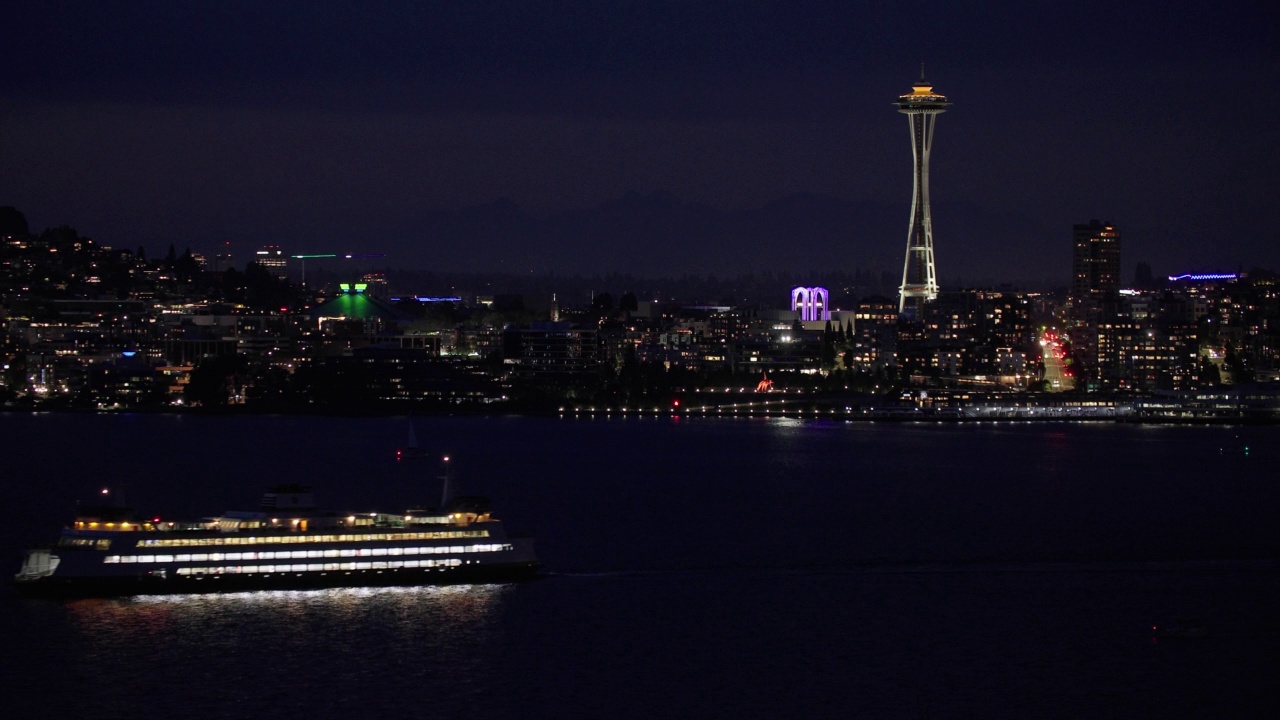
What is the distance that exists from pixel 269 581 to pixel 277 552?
29cm

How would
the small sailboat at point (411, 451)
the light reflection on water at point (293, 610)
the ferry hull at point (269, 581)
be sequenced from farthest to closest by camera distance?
1. the small sailboat at point (411, 451)
2. the ferry hull at point (269, 581)
3. the light reflection on water at point (293, 610)

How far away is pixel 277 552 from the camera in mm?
17406

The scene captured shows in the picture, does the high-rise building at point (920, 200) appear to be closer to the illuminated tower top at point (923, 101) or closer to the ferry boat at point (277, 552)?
the illuminated tower top at point (923, 101)

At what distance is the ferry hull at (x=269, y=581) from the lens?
656 inches

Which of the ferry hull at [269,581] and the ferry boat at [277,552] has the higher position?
the ferry boat at [277,552]

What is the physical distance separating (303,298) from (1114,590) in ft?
254

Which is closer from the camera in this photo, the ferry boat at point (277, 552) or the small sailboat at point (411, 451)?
the ferry boat at point (277, 552)

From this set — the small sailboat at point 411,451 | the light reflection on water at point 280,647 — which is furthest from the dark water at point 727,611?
the small sailboat at point 411,451

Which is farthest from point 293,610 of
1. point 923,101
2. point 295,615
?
point 923,101

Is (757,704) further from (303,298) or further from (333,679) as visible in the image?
(303,298)

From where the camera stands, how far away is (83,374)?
59031mm

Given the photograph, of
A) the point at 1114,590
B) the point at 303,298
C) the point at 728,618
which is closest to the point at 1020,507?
the point at 1114,590

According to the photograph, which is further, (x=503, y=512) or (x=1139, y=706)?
(x=503, y=512)

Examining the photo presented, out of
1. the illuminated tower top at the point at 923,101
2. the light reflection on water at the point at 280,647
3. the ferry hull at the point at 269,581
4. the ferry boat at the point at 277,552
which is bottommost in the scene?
the light reflection on water at the point at 280,647
